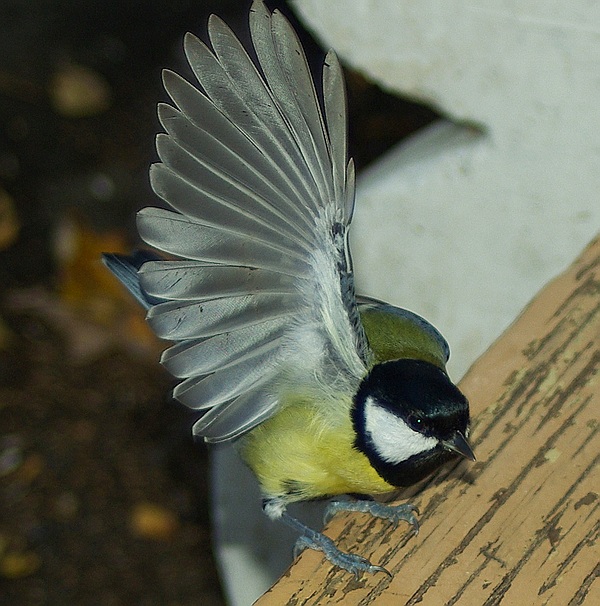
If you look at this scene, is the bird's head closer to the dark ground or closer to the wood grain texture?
the wood grain texture

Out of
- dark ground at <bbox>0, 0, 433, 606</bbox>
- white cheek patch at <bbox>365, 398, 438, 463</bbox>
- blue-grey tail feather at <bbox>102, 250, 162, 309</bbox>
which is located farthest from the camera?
dark ground at <bbox>0, 0, 433, 606</bbox>

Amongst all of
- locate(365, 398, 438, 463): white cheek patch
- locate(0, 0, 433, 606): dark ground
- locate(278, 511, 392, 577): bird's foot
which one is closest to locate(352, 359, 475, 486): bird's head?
locate(365, 398, 438, 463): white cheek patch

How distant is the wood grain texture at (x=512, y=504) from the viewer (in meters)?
1.19

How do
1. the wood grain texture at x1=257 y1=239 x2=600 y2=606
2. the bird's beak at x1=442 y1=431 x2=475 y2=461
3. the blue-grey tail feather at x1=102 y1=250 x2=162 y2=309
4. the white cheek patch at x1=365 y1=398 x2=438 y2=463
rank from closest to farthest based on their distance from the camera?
the wood grain texture at x1=257 y1=239 x2=600 y2=606, the bird's beak at x1=442 y1=431 x2=475 y2=461, the white cheek patch at x1=365 y1=398 x2=438 y2=463, the blue-grey tail feather at x1=102 y1=250 x2=162 y2=309

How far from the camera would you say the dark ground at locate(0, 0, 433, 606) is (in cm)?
296

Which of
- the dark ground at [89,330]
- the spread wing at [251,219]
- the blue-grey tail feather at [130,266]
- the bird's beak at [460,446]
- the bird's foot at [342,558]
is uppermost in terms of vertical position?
the spread wing at [251,219]

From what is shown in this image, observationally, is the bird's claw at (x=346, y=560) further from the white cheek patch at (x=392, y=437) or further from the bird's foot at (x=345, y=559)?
the white cheek patch at (x=392, y=437)

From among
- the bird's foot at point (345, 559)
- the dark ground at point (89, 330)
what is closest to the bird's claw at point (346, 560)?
the bird's foot at point (345, 559)

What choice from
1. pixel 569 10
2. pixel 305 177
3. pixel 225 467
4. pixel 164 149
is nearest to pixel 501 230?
pixel 569 10

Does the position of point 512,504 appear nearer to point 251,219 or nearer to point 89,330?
point 251,219

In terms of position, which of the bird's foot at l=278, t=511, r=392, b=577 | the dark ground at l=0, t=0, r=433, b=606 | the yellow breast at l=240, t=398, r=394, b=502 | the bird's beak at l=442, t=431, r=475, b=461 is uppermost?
the bird's foot at l=278, t=511, r=392, b=577

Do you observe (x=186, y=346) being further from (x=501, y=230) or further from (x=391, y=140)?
(x=391, y=140)

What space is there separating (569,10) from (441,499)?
98cm

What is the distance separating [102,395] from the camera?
3.28 m
